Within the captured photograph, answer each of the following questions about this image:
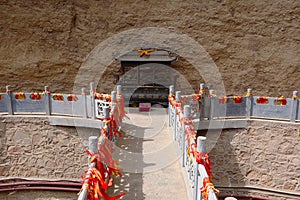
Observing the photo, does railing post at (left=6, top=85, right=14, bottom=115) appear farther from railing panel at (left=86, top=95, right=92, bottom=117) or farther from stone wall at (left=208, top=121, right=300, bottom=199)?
stone wall at (left=208, top=121, right=300, bottom=199)

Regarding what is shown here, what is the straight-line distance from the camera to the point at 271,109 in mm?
8727

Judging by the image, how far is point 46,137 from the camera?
9125mm

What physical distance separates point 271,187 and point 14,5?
15.5 meters

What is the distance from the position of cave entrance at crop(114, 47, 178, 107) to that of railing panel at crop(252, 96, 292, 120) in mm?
3790

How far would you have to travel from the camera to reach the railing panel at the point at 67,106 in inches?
340

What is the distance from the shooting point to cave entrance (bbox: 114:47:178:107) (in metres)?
11.4

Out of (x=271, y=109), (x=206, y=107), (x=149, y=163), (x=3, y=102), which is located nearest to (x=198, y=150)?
(x=149, y=163)

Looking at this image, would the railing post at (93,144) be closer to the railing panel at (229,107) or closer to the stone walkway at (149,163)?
the stone walkway at (149,163)

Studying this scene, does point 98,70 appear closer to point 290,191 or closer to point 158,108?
point 158,108

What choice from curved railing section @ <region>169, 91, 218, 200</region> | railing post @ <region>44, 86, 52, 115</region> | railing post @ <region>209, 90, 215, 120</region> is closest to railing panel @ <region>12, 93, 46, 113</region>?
railing post @ <region>44, 86, 52, 115</region>

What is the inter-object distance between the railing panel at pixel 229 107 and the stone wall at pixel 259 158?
1.73 ft

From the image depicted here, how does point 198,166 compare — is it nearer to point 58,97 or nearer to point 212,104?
point 212,104

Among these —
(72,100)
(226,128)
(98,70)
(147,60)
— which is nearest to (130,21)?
(98,70)

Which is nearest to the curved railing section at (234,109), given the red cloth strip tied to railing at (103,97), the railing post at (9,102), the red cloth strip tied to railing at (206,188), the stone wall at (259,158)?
the stone wall at (259,158)
